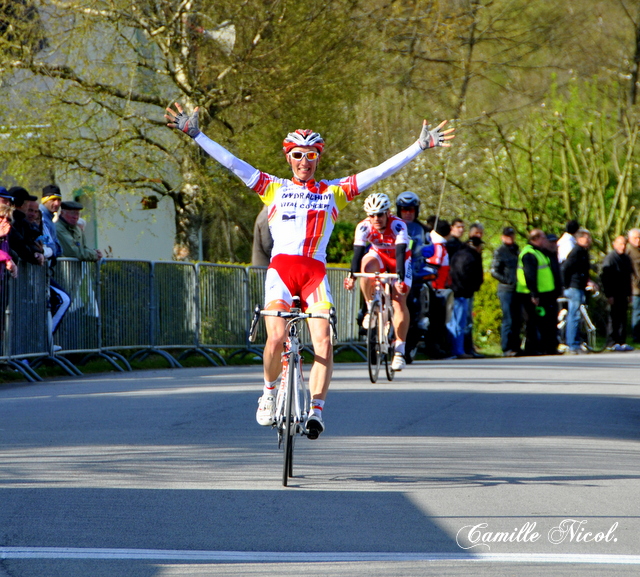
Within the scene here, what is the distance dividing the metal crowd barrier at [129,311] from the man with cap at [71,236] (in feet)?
0.45

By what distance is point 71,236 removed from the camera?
14.7 m

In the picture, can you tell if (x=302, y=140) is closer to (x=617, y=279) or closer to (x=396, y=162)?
(x=396, y=162)

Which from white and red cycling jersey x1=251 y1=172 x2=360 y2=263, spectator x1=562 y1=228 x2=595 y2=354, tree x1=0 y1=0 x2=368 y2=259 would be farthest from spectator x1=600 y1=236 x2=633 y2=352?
white and red cycling jersey x1=251 y1=172 x2=360 y2=263

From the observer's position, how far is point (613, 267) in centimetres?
2150

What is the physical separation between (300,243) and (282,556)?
2.89 m

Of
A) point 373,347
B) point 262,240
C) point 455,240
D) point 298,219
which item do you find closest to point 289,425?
point 298,219

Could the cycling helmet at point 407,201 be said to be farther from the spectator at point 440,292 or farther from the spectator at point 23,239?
the spectator at point 23,239

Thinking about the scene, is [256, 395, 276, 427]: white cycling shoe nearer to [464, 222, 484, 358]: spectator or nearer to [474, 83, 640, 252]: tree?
[464, 222, 484, 358]: spectator

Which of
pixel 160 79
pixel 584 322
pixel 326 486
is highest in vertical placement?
pixel 160 79

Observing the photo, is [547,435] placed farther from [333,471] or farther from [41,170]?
[41,170]

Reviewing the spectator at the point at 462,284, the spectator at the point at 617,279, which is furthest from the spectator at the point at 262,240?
the spectator at the point at 617,279

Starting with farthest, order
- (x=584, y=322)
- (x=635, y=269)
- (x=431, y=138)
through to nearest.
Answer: (x=584, y=322) → (x=635, y=269) → (x=431, y=138)

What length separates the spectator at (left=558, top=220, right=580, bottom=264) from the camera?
2122cm

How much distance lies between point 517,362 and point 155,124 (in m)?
8.70
